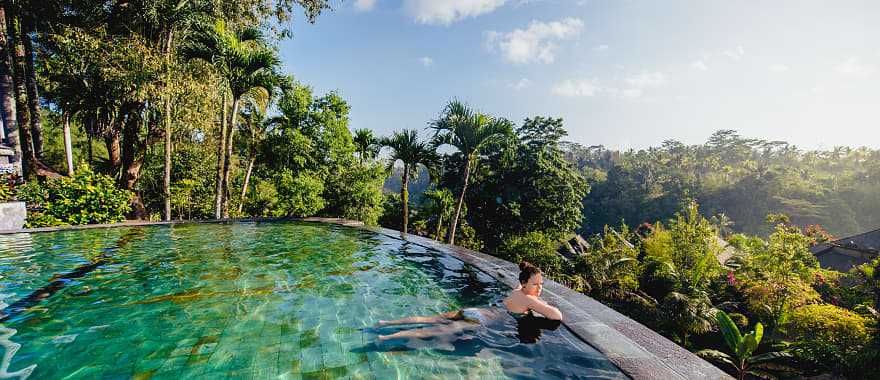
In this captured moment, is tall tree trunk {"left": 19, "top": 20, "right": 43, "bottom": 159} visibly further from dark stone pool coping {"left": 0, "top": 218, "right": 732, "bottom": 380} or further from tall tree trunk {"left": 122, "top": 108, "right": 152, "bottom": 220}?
dark stone pool coping {"left": 0, "top": 218, "right": 732, "bottom": 380}

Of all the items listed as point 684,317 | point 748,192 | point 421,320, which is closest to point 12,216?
point 421,320

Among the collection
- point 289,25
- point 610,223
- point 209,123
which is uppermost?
point 289,25

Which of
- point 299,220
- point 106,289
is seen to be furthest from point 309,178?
point 106,289

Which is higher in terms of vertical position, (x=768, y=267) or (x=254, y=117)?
(x=254, y=117)

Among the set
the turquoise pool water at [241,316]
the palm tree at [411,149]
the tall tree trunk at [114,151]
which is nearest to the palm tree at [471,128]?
the palm tree at [411,149]

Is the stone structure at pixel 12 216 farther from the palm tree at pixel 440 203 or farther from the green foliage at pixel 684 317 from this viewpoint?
the green foliage at pixel 684 317

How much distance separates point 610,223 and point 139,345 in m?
56.0

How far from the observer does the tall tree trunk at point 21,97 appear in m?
10.3

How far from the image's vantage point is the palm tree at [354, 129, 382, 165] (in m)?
15.6

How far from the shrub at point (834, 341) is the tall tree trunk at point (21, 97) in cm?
2161

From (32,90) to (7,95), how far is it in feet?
5.21

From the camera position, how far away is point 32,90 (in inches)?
431

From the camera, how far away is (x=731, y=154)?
7244 cm

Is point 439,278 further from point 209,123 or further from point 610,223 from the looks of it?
point 610,223
